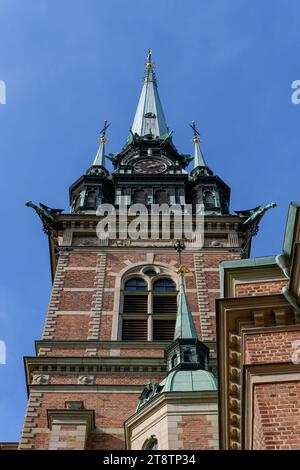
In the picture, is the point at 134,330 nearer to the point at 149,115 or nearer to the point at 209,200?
the point at 209,200

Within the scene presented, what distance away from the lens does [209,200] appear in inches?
1470

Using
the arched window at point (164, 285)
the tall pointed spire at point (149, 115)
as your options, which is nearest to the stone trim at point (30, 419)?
the arched window at point (164, 285)

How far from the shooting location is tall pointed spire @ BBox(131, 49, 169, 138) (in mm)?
49719

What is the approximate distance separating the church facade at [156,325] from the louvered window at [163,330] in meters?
0.06

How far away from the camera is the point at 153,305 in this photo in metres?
28.5

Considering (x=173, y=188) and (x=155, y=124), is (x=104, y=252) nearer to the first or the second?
(x=173, y=188)

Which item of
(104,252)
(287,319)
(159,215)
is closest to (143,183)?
(159,215)

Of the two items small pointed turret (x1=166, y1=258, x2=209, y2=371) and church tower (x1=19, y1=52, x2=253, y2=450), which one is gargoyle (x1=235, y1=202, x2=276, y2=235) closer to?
church tower (x1=19, y1=52, x2=253, y2=450)

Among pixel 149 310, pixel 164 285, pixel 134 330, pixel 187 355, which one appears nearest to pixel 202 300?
pixel 149 310

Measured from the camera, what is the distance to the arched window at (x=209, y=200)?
120 feet

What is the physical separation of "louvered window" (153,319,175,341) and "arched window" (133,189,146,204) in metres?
10.3

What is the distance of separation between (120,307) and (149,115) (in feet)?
87.2

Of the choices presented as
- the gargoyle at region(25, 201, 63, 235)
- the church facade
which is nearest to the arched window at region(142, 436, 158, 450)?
the church facade

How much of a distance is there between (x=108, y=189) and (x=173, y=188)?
3.35 m
